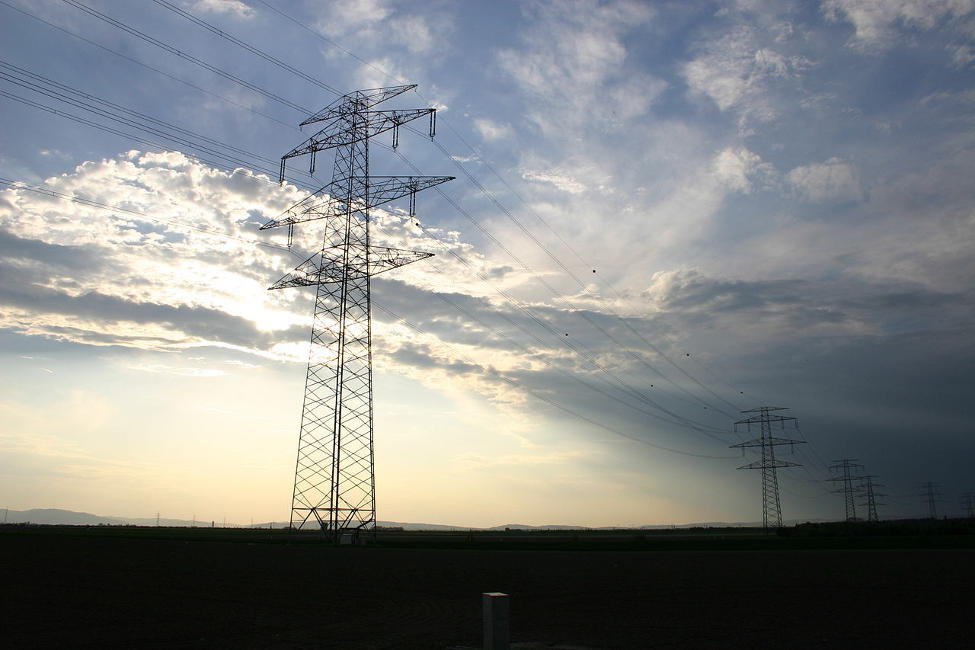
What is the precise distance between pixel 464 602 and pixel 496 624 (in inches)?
549

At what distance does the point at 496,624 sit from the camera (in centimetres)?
1084

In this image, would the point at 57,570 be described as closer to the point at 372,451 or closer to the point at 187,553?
the point at 187,553

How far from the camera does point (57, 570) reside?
29.5 m

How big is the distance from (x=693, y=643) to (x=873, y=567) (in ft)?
78.7

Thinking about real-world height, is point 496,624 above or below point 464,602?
above

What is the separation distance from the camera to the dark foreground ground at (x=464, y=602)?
638 inches

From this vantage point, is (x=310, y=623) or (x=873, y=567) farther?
(x=873, y=567)

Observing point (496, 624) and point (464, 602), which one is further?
point (464, 602)

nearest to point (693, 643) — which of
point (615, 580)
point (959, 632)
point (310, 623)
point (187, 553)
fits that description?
point (959, 632)

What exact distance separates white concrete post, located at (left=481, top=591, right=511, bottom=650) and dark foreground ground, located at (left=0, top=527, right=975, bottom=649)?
4936 millimetres

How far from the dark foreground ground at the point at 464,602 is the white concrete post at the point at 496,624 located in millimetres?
4936

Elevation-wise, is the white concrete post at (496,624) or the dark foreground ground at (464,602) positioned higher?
the white concrete post at (496,624)

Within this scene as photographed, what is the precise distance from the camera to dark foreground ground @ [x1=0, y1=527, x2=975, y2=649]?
53.2 feet

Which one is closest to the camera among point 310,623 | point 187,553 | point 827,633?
point 827,633
